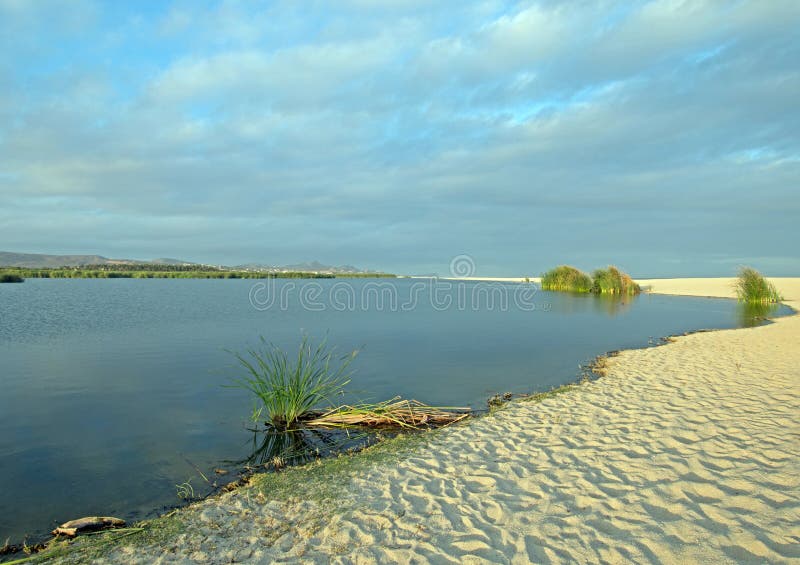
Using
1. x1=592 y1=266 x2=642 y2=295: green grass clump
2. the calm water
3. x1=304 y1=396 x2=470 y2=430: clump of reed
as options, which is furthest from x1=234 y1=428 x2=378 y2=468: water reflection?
x1=592 y1=266 x2=642 y2=295: green grass clump

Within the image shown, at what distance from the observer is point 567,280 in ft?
170

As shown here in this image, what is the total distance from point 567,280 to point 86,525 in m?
52.4

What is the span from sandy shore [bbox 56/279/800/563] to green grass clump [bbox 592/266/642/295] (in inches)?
1633

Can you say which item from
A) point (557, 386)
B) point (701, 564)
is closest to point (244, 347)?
point (557, 386)

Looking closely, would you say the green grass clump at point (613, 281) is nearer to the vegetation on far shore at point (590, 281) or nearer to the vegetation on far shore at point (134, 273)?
the vegetation on far shore at point (590, 281)

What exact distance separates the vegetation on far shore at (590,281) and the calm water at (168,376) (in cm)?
2212

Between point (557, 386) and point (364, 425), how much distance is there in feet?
15.7

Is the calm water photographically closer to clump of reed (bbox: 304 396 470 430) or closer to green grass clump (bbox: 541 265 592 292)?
clump of reed (bbox: 304 396 470 430)

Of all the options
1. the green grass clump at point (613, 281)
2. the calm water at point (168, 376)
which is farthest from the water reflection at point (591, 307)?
the green grass clump at point (613, 281)

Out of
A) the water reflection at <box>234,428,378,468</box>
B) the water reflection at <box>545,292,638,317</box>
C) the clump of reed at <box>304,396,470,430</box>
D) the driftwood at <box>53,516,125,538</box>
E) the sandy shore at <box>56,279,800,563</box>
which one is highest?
the water reflection at <box>545,292,638,317</box>

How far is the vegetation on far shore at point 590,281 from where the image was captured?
150ft

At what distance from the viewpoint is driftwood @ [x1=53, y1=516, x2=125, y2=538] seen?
14.1ft

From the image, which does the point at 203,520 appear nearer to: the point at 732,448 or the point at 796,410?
the point at 732,448

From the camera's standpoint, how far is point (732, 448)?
17.6ft
